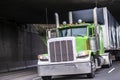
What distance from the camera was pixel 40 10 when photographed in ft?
131

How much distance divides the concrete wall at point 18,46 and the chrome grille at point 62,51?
18.0m

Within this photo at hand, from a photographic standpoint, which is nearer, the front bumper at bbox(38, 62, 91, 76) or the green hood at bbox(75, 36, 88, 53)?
the front bumper at bbox(38, 62, 91, 76)

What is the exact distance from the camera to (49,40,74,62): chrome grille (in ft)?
62.4

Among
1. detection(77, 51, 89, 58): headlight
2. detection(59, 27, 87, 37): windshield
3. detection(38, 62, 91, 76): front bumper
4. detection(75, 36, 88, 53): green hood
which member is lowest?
detection(38, 62, 91, 76): front bumper

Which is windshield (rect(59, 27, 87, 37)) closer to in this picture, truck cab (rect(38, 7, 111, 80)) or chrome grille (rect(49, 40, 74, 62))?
truck cab (rect(38, 7, 111, 80))

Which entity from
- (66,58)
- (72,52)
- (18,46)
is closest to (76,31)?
(72,52)

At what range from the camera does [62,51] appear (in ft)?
62.6

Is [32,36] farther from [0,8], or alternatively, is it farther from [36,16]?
[0,8]

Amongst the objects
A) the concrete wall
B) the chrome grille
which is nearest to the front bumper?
the chrome grille

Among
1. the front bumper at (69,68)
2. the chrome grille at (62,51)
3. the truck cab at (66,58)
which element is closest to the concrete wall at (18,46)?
the truck cab at (66,58)

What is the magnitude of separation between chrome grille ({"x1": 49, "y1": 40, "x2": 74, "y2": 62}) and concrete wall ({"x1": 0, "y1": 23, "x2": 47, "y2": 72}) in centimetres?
1804

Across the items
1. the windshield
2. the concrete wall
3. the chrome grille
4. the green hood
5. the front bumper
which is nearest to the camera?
the front bumper

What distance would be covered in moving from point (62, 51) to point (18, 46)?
29365 millimetres

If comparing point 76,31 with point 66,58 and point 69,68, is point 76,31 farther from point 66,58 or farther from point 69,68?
point 69,68
